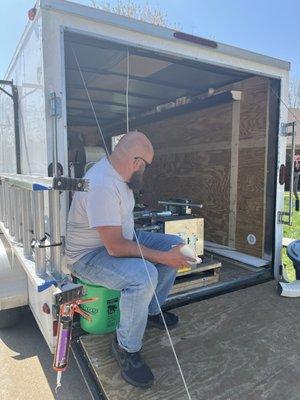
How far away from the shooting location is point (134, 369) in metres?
2.01

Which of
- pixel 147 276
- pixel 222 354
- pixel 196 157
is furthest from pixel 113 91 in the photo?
pixel 222 354

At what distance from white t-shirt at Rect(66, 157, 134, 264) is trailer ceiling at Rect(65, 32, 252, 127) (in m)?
1.10

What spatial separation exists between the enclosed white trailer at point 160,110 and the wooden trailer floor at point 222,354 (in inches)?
14.2

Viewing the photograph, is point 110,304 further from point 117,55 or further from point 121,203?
point 117,55

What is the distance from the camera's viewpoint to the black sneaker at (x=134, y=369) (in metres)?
1.95

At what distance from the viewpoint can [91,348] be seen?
7.52ft

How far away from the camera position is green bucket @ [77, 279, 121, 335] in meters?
2.42

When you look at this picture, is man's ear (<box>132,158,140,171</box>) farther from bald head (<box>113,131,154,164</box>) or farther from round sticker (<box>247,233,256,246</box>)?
round sticker (<box>247,233,256,246</box>)

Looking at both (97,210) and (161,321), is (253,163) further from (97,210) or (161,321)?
(97,210)

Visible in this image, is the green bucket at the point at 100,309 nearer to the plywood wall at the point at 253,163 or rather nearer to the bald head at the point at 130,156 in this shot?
the bald head at the point at 130,156

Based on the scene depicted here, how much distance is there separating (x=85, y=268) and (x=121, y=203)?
503mm

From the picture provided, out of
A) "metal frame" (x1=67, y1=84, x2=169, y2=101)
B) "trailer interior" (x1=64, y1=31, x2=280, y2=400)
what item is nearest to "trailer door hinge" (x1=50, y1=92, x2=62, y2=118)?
"trailer interior" (x1=64, y1=31, x2=280, y2=400)

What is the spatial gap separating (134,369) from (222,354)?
0.61 meters

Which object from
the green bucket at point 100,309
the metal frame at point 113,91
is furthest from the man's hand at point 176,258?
the metal frame at point 113,91
